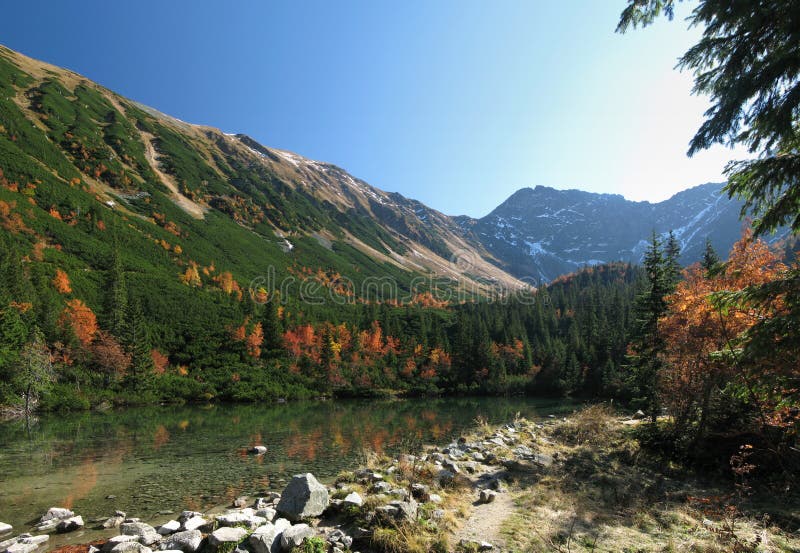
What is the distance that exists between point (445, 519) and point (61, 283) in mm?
84240

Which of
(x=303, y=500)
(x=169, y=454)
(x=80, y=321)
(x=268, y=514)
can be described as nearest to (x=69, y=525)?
(x=268, y=514)

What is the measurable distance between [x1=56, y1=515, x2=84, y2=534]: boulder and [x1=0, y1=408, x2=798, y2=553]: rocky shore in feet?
0.13

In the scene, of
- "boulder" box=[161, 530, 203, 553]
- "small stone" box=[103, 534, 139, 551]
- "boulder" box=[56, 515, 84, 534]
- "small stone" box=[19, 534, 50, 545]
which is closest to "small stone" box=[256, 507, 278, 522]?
"boulder" box=[161, 530, 203, 553]

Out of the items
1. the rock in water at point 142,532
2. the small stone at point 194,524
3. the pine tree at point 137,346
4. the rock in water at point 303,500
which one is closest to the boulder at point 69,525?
the rock in water at point 142,532

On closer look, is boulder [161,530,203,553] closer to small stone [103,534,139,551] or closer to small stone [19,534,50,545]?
small stone [103,534,139,551]

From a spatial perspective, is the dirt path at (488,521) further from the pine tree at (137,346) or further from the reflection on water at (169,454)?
the pine tree at (137,346)

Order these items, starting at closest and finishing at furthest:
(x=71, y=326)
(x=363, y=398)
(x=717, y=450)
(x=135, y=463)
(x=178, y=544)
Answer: (x=178, y=544), (x=717, y=450), (x=135, y=463), (x=71, y=326), (x=363, y=398)

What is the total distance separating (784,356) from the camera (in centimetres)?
635

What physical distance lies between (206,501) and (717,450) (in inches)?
862

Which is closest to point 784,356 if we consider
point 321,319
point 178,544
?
point 178,544

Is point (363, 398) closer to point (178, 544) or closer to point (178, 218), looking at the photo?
point (178, 544)

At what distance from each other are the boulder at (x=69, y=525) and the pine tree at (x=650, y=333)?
2796 centimetres

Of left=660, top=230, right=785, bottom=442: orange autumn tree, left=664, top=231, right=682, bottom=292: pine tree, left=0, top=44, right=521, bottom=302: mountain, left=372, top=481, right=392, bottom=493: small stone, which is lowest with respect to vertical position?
left=372, top=481, right=392, bottom=493: small stone

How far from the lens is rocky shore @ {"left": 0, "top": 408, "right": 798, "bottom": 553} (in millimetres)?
9055
